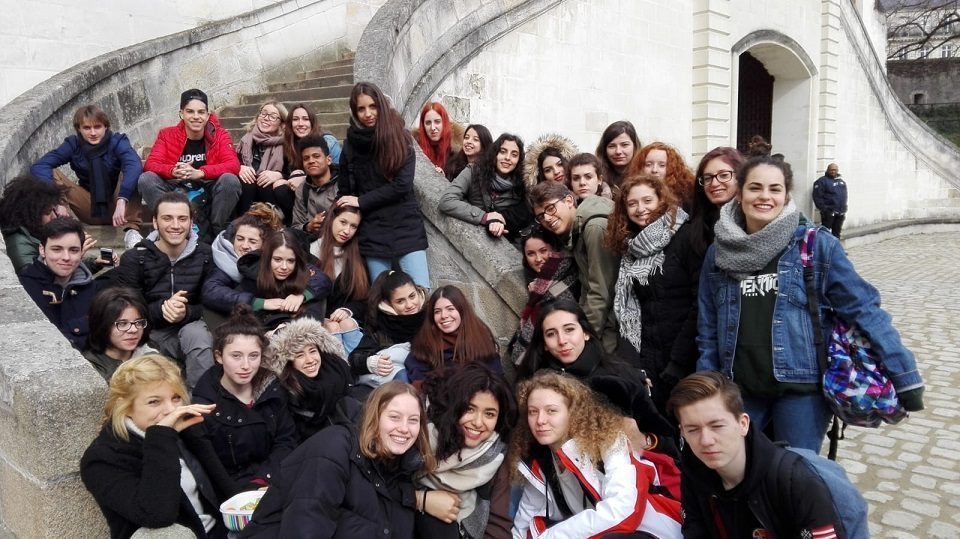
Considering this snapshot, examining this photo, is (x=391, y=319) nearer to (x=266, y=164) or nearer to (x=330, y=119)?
(x=266, y=164)

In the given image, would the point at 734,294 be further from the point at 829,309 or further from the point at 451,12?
the point at 451,12

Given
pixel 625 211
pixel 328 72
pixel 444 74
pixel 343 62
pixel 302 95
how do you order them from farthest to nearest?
pixel 343 62, pixel 328 72, pixel 444 74, pixel 302 95, pixel 625 211

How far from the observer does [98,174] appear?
17.0 ft

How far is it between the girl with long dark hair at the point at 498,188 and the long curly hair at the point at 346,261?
69 centimetres

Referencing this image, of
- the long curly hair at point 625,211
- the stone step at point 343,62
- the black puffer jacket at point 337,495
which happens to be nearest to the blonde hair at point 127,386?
the black puffer jacket at point 337,495

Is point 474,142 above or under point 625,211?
above

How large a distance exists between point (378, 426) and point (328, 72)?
22.5ft

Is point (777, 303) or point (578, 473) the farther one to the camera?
point (578, 473)

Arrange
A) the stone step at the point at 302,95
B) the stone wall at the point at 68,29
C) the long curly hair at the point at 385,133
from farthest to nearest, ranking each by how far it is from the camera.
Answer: the stone step at the point at 302,95, the stone wall at the point at 68,29, the long curly hair at the point at 385,133

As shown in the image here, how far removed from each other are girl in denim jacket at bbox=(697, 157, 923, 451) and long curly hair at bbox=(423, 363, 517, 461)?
1.03m

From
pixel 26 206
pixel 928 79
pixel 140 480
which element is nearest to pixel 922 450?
pixel 140 480

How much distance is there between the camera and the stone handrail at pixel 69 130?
265 centimetres

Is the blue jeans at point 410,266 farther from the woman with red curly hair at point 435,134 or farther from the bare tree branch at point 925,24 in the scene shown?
the bare tree branch at point 925,24

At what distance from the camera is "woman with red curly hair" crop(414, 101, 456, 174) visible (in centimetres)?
564
